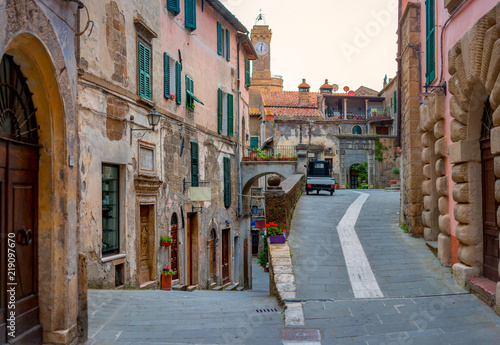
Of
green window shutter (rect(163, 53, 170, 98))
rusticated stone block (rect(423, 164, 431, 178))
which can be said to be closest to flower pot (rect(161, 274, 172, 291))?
green window shutter (rect(163, 53, 170, 98))

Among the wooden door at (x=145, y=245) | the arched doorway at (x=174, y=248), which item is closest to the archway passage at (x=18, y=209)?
the wooden door at (x=145, y=245)

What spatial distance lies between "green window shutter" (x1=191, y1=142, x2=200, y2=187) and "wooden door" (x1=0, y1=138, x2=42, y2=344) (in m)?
12.0

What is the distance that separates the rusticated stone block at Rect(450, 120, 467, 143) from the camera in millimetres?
8109

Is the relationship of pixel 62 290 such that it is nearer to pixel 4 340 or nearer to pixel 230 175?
pixel 4 340

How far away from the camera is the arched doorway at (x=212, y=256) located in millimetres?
19575

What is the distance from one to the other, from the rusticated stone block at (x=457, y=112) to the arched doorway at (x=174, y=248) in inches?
368

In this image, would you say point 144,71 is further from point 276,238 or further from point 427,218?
point 427,218

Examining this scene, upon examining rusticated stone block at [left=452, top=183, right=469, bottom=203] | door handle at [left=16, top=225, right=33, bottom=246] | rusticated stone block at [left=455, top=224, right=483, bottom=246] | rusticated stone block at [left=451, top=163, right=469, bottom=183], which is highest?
rusticated stone block at [left=451, top=163, right=469, bottom=183]

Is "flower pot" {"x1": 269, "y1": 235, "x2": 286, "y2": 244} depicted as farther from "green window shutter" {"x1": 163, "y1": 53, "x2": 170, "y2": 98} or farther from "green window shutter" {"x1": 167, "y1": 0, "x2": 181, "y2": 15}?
"green window shutter" {"x1": 167, "y1": 0, "x2": 181, "y2": 15}

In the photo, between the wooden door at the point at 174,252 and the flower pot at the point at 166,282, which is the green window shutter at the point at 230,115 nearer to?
the wooden door at the point at 174,252

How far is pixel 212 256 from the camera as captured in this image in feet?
65.8

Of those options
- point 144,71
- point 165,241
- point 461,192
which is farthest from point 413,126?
point 165,241

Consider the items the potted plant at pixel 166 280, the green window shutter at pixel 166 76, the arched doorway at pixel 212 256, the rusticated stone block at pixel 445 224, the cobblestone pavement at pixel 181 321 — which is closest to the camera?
the cobblestone pavement at pixel 181 321

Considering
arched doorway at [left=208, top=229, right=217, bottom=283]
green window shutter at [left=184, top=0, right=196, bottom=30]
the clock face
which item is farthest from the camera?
the clock face
